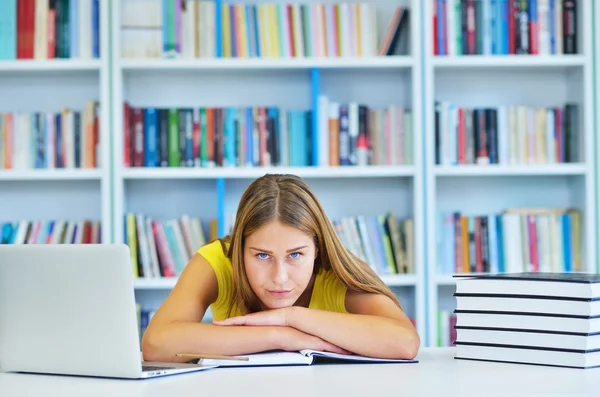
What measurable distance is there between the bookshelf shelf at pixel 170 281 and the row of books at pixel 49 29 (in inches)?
34.6

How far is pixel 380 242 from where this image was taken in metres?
3.17

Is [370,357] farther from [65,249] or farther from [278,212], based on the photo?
[65,249]

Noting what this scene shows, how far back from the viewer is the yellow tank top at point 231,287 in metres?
1.86

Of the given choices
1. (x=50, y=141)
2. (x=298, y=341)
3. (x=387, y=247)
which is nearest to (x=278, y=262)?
(x=298, y=341)

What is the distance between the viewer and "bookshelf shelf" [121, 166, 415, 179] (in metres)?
3.09

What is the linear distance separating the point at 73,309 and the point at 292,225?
539mm

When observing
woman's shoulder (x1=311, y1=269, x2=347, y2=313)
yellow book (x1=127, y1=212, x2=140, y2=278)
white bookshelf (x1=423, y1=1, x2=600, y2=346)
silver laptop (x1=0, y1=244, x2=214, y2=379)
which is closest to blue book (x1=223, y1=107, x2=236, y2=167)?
yellow book (x1=127, y1=212, x2=140, y2=278)

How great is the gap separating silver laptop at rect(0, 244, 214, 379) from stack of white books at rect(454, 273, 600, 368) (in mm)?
529

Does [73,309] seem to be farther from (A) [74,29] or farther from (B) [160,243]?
(A) [74,29]

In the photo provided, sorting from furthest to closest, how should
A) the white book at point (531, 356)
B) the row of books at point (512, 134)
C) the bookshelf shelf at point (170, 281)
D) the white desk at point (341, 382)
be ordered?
the row of books at point (512, 134) → the bookshelf shelf at point (170, 281) → the white book at point (531, 356) → the white desk at point (341, 382)

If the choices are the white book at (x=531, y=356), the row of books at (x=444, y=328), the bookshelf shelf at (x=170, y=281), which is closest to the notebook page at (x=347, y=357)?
the white book at (x=531, y=356)

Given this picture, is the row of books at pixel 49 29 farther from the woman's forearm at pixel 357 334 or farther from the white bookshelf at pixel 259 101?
the woman's forearm at pixel 357 334

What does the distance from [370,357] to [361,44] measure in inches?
72.3

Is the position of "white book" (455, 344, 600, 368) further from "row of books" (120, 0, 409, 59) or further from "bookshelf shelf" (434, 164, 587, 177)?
"row of books" (120, 0, 409, 59)
